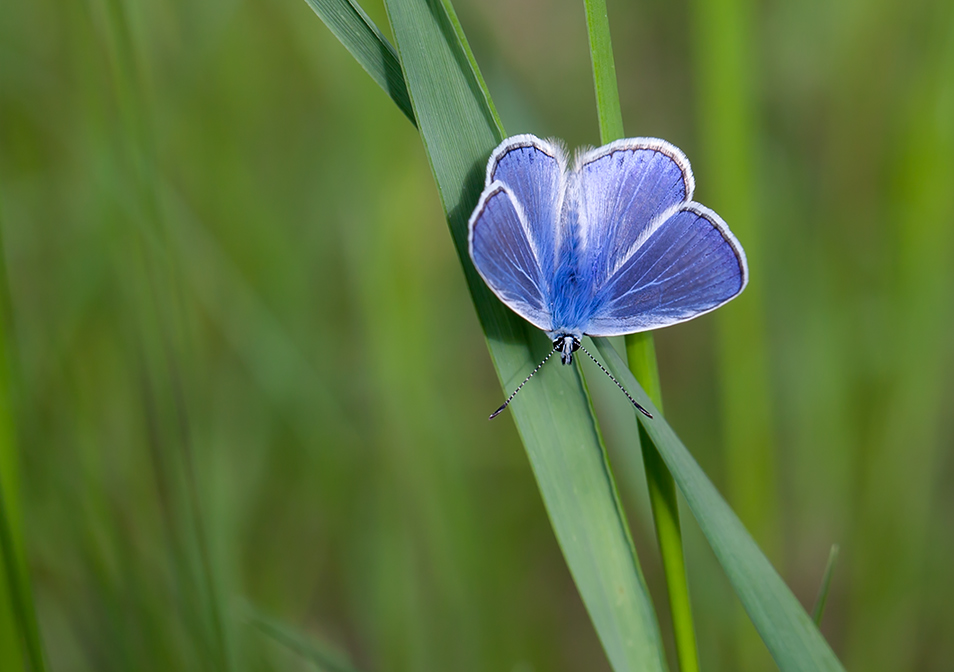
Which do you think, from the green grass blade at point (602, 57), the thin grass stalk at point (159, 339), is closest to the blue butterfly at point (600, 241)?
the green grass blade at point (602, 57)

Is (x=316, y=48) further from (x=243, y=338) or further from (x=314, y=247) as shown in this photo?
(x=243, y=338)

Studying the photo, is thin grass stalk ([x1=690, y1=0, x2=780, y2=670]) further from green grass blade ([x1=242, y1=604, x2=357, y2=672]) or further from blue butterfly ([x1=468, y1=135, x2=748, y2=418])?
green grass blade ([x1=242, y1=604, x2=357, y2=672])

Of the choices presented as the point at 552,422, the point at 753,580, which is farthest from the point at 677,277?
the point at 753,580

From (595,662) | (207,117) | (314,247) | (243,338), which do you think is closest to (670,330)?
(595,662)

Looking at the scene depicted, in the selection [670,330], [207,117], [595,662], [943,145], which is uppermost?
[207,117]

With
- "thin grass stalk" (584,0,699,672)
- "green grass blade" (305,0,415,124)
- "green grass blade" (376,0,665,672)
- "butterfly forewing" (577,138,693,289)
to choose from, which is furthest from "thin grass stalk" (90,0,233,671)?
"butterfly forewing" (577,138,693,289)

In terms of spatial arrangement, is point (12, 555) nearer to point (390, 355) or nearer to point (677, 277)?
point (677, 277)

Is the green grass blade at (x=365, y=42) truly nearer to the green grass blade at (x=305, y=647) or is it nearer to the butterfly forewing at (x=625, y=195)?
the butterfly forewing at (x=625, y=195)
